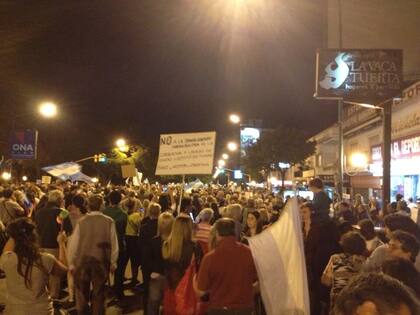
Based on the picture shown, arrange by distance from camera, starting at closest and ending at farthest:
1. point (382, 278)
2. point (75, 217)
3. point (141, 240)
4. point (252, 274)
Result: point (382, 278) → point (252, 274) → point (141, 240) → point (75, 217)

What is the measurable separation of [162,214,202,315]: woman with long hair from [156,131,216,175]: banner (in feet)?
12.1

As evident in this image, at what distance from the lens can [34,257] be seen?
495 centimetres

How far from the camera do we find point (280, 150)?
55.4 meters

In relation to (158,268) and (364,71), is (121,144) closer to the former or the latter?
(364,71)

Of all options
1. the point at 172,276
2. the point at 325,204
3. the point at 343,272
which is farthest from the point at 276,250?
the point at 325,204

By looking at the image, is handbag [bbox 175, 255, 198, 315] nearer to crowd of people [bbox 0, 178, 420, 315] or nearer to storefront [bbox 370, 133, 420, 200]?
crowd of people [bbox 0, 178, 420, 315]

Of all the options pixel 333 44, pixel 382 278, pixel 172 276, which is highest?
pixel 333 44

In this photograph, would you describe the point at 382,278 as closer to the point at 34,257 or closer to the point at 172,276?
the point at 34,257

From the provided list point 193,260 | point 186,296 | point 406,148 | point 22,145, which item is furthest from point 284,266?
point 406,148

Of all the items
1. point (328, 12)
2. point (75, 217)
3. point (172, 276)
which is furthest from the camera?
point (328, 12)

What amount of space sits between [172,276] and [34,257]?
189 cm

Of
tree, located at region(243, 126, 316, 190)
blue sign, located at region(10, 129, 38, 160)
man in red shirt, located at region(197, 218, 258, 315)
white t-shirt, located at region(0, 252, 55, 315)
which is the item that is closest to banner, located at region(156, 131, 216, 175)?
man in red shirt, located at region(197, 218, 258, 315)

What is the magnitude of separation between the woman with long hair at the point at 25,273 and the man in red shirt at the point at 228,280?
1.55m

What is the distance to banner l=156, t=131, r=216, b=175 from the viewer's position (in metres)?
10.4
